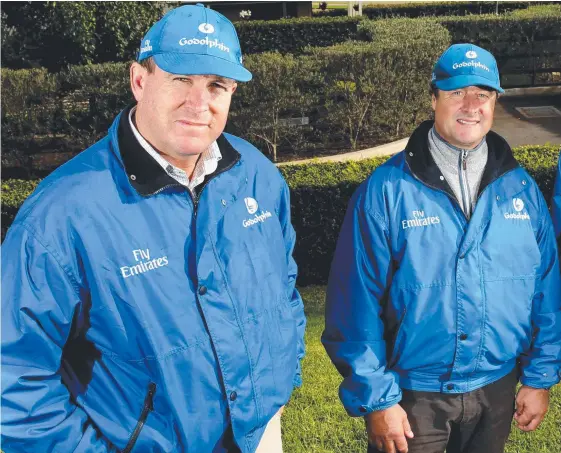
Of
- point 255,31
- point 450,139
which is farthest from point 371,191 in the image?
point 255,31

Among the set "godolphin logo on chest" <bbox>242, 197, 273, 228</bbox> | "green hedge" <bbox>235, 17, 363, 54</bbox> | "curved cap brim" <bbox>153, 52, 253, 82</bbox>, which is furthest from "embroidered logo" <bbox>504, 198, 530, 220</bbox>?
"green hedge" <bbox>235, 17, 363, 54</bbox>

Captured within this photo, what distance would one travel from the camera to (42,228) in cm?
215

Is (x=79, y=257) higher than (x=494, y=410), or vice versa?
(x=79, y=257)

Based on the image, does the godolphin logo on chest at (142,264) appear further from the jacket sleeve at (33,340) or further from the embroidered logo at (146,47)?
the embroidered logo at (146,47)

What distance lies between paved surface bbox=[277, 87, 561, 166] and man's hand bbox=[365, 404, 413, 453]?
23.8ft

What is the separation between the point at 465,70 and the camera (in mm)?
3012

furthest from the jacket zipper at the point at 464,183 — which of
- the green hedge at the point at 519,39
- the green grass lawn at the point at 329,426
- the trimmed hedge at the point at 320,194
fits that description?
the green hedge at the point at 519,39

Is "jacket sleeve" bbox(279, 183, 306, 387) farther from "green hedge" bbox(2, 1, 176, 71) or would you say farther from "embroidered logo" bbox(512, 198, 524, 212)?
"green hedge" bbox(2, 1, 176, 71)

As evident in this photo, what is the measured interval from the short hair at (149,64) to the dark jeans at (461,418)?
5.73 ft

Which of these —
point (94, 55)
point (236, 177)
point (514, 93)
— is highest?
point (236, 177)

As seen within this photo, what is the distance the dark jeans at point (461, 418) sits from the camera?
9.84ft

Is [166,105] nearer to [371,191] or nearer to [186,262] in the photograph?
[186,262]

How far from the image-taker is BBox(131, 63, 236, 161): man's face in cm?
236

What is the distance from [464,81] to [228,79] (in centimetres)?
114
